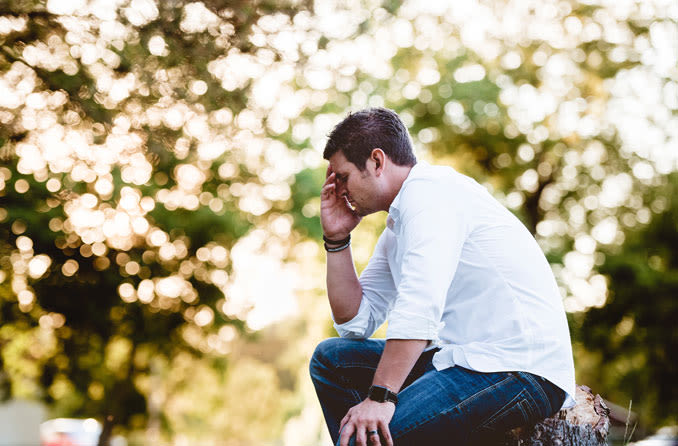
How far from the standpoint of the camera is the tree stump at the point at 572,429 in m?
2.79

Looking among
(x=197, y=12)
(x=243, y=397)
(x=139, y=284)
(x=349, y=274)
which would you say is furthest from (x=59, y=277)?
(x=243, y=397)

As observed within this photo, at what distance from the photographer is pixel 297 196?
56.3ft

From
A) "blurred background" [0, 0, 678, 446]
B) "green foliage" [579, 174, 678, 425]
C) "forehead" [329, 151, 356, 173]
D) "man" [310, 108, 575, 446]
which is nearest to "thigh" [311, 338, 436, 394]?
"man" [310, 108, 575, 446]

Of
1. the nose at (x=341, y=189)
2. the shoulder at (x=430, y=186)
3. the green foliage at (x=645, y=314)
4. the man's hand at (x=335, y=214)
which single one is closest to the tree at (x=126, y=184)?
the man's hand at (x=335, y=214)

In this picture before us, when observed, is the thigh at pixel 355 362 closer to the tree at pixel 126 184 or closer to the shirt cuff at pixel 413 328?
the shirt cuff at pixel 413 328

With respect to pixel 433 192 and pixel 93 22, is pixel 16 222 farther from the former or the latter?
pixel 433 192

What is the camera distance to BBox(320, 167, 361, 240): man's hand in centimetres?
350

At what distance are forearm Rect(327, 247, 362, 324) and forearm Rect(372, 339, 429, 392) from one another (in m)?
0.85

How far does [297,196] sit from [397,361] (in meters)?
14.8

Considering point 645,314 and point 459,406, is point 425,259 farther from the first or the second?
point 645,314

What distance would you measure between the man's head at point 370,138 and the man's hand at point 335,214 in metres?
0.44

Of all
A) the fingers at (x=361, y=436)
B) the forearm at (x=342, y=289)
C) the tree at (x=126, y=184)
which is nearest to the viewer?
the fingers at (x=361, y=436)

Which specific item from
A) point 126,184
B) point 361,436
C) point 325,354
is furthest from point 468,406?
point 126,184

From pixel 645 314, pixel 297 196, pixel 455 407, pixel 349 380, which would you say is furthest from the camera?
pixel 645 314
